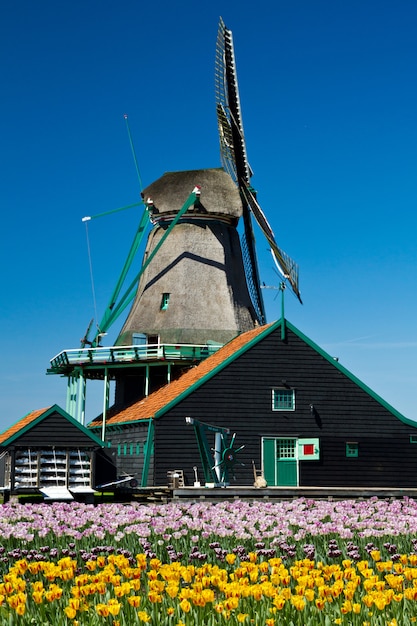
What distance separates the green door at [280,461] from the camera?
3459 centimetres

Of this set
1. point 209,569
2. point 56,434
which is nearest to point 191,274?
point 56,434

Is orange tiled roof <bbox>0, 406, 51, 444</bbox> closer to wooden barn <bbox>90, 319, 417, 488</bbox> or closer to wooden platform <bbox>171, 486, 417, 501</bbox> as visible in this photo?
wooden barn <bbox>90, 319, 417, 488</bbox>

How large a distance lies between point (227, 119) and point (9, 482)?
995 inches

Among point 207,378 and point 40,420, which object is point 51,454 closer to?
point 40,420

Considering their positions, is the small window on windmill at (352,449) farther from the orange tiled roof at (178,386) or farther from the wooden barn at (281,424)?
the orange tiled roof at (178,386)

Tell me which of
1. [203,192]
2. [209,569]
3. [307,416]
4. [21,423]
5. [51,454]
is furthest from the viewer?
[203,192]

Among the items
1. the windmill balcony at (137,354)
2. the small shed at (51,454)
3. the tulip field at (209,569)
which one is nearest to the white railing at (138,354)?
the windmill balcony at (137,354)

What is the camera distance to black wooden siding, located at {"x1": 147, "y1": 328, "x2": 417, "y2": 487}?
113ft

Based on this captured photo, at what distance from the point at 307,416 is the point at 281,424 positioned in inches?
42.0

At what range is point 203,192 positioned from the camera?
45.4 metres

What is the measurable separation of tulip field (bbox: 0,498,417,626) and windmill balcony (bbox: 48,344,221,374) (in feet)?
66.5

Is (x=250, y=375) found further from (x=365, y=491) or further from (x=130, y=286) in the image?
(x=130, y=286)

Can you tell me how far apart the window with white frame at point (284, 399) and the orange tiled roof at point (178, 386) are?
225 cm

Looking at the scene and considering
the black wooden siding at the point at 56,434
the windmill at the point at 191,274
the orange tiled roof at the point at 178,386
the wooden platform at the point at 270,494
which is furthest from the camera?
the windmill at the point at 191,274
